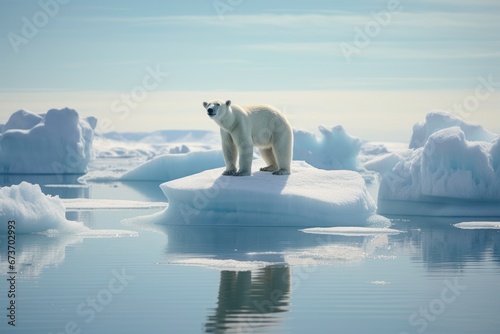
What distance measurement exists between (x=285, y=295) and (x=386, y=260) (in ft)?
9.06

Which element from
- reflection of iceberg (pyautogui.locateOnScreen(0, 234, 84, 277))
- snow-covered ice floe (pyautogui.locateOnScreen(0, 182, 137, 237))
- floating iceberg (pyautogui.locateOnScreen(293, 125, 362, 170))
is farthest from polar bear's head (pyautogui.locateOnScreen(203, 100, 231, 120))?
floating iceberg (pyautogui.locateOnScreen(293, 125, 362, 170))

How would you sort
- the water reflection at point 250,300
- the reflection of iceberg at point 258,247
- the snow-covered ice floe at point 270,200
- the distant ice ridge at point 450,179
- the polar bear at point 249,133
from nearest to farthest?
the water reflection at point 250,300
the reflection of iceberg at point 258,247
the polar bear at point 249,133
the snow-covered ice floe at point 270,200
the distant ice ridge at point 450,179

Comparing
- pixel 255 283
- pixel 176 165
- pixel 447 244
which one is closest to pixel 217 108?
pixel 447 244

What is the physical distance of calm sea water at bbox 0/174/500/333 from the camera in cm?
720

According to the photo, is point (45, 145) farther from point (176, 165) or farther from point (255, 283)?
point (255, 283)

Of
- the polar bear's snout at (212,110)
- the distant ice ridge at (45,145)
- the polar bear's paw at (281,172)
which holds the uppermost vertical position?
the distant ice ridge at (45,145)

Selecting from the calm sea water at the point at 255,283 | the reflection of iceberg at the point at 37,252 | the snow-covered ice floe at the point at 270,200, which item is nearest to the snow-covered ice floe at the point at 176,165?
the snow-covered ice floe at the point at 270,200

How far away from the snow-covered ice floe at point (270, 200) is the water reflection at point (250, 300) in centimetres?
380

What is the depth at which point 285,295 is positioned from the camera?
328 inches

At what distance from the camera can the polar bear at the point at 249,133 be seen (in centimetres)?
1345

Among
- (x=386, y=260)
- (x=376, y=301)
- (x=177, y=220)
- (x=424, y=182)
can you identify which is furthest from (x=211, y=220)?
(x=376, y=301)

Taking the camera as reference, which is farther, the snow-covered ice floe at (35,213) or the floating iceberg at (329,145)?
the floating iceberg at (329,145)

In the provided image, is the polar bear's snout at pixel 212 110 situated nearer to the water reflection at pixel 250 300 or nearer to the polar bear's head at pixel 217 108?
the polar bear's head at pixel 217 108

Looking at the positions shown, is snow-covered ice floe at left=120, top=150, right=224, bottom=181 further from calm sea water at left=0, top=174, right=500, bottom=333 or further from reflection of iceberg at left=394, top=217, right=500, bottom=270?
calm sea water at left=0, top=174, right=500, bottom=333
